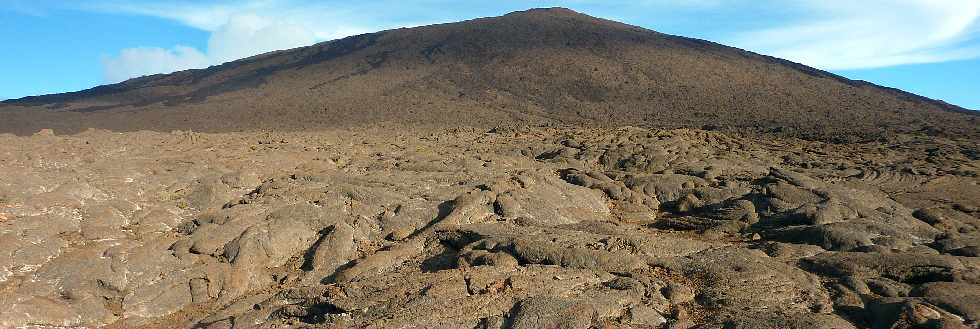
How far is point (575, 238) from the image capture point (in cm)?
983

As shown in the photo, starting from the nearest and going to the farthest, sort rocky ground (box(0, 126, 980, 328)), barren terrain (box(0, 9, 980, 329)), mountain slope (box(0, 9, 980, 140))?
rocky ground (box(0, 126, 980, 328)), barren terrain (box(0, 9, 980, 329)), mountain slope (box(0, 9, 980, 140))

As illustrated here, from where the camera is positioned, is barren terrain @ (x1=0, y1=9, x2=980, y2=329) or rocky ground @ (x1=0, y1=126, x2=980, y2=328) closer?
rocky ground @ (x1=0, y1=126, x2=980, y2=328)

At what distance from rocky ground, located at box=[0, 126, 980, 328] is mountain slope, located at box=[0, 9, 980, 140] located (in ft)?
47.5

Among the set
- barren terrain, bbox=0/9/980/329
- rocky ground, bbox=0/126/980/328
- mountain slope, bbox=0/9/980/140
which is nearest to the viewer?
rocky ground, bbox=0/126/980/328

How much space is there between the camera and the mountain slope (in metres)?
31.6

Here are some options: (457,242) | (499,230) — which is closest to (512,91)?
(499,230)

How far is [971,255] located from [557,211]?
6470mm

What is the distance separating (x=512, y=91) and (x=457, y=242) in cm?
2838

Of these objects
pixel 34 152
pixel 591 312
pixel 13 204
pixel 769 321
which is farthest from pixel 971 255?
pixel 34 152

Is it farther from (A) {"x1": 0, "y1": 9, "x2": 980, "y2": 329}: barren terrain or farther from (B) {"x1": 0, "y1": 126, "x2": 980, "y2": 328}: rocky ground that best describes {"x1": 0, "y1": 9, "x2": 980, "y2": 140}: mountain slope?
(B) {"x1": 0, "y1": 126, "x2": 980, "y2": 328}: rocky ground

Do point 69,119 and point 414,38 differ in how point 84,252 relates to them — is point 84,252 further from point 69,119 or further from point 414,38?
point 414,38

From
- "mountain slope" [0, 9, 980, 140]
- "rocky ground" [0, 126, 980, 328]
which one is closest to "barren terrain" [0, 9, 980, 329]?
"rocky ground" [0, 126, 980, 328]

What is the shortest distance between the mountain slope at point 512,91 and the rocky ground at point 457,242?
570 inches

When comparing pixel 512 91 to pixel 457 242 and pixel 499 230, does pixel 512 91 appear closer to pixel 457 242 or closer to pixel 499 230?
pixel 499 230
